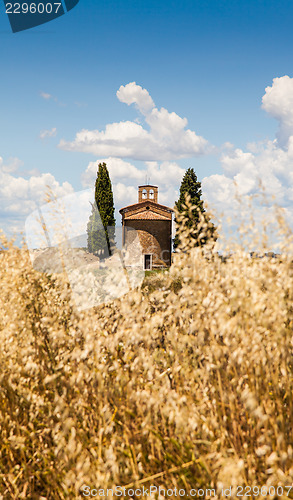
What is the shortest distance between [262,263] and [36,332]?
2.04 metres

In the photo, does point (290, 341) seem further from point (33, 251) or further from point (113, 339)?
point (33, 251)

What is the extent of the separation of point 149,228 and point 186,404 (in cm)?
2637

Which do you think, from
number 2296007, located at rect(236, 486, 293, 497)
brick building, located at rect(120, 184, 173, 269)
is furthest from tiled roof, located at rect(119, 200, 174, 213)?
number 2296007, located at rect(236, 486, 293, 497)

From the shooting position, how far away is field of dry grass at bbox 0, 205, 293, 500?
2.16 meters

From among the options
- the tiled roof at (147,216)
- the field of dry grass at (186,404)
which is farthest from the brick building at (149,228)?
the field of dry grass at (186,404)

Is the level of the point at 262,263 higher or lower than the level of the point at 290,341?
higher

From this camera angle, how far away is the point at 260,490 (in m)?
2.07

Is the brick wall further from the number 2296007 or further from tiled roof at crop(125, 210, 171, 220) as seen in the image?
the number 2296007

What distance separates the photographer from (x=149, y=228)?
2881 centimetres

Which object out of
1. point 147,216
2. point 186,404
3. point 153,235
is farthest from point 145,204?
point 186,404

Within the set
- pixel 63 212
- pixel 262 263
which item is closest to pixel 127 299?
pixel 262 263

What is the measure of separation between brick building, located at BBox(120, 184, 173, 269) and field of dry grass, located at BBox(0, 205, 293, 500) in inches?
988

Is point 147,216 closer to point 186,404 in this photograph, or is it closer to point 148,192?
point 148,192

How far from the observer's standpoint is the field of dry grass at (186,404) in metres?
2.16
